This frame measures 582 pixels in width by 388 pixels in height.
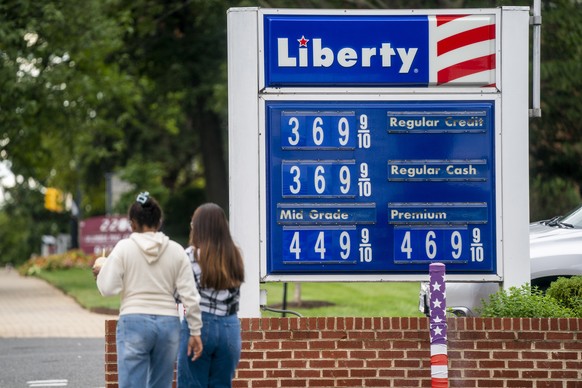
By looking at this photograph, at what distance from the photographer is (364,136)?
10.4m

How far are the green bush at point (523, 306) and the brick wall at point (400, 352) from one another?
177 mm

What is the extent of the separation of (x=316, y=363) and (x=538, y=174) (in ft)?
63.3

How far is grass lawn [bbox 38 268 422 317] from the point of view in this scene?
69.5 ft

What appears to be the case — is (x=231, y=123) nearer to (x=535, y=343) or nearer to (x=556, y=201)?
(x=535, y=343)

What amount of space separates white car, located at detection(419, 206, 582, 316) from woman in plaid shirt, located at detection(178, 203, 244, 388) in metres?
4.31

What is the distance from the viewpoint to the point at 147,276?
768 centimetres

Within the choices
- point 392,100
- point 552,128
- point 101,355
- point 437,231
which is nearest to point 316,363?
point 437,231

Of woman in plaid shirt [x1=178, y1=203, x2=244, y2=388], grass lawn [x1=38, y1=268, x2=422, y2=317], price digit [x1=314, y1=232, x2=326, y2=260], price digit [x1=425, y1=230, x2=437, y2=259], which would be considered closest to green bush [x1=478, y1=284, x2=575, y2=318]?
price digit [x1=425, y1=230, x2=437, y2=259]

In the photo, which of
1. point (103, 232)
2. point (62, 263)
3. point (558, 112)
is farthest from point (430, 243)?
point (62, 263)

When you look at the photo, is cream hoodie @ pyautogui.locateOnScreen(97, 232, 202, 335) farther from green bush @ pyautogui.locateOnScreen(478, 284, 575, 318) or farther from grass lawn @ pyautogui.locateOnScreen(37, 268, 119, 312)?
grass lawn @ pyautogui.locateOnScreen(37, 268, 119, 312)

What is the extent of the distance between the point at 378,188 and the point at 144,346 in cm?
332

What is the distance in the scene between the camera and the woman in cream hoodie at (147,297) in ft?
25.0

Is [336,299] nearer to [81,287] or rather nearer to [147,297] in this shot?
[81,287]

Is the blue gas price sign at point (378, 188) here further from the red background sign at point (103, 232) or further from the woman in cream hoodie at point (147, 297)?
the red background sign at point (103, 232)
